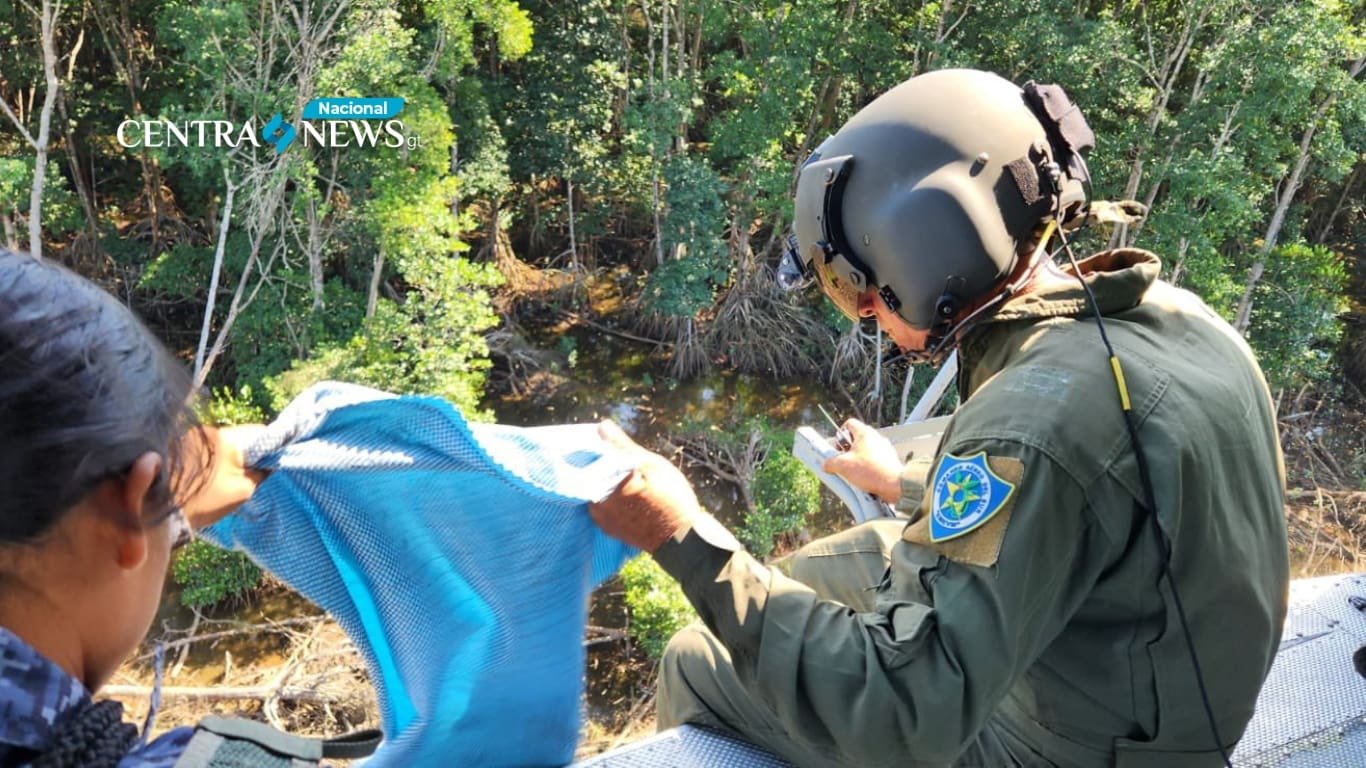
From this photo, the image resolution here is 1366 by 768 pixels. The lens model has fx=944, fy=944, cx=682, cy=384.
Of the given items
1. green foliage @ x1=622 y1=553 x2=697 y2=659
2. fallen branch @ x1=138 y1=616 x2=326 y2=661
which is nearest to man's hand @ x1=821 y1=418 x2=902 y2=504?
green foliage @ x1=622 y1=553 x2=697 y2=659

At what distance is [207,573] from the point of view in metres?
9.25

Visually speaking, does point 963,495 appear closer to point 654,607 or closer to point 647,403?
point 654,607

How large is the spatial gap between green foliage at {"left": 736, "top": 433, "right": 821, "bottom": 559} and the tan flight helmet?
26.6 feet

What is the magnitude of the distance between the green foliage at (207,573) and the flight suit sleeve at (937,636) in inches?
342

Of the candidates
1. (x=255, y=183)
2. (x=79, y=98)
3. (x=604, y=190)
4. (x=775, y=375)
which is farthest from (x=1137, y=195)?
(x=79, y=98)

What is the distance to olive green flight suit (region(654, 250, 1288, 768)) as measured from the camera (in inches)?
62.5

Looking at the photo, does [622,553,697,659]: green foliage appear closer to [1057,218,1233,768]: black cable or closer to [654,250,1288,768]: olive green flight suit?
[654,250,1288,768]: olive green flight suit

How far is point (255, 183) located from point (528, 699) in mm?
9061

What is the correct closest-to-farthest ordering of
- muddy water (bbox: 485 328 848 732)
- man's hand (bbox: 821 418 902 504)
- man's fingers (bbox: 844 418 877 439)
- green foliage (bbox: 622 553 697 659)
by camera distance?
man's hand (bbox: 821 418 902 504)
man's fingers (bbox: 844 418 877 439)
green foliage (bbox: 622 553 697 659)
muddy water (bbox: 485 328 848 732)

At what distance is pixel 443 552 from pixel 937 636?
101cm

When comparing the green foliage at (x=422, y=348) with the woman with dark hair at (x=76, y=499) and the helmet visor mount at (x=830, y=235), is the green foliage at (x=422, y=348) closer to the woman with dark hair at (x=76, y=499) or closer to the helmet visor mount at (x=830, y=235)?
the helmet visor mount at (x=830, y=235)

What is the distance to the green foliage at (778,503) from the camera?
10.1 meters

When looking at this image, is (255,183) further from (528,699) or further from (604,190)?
(528,699)

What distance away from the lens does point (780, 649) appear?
5.71 feet
